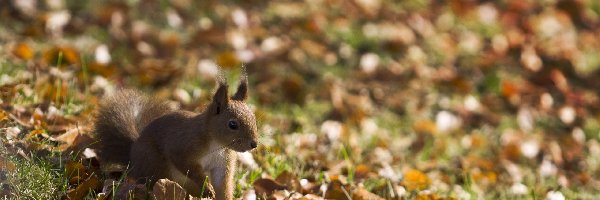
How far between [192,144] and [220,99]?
178mm

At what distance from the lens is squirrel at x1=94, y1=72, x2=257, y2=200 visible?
9.77 feet

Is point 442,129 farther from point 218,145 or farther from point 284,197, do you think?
point 218,145

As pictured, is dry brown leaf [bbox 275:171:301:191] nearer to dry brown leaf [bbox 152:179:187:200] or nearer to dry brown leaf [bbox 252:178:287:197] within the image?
dry brown leaf [bbox 252:178:287:197]

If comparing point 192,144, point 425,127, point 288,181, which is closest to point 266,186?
point 288,181

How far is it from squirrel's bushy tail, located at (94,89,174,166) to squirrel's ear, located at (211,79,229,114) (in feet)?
1.38

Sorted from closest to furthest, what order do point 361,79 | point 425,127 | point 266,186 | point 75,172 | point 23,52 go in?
1. point 75,172
2. point 266,186
3. point 23,52
4. point 425,127
5. point 361,79

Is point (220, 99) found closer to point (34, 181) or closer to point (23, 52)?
point (34, 181)

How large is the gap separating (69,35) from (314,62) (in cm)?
161

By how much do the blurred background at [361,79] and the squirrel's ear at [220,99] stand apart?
0.64m

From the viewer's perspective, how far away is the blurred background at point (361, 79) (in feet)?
14.1

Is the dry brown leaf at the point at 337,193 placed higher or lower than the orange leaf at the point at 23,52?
lower

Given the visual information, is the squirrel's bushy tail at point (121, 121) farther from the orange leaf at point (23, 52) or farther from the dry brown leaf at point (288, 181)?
the orange leaf at point (23, 52)

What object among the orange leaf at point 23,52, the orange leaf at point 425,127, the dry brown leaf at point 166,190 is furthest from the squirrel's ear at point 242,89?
the orange leaf at point 425,127

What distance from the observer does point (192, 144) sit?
9.98 ft
